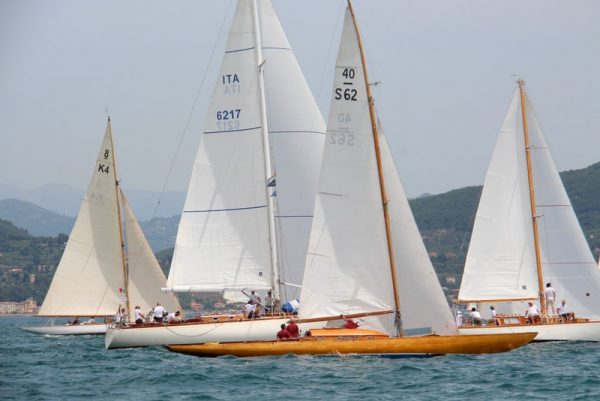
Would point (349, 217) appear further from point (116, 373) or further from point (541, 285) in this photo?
point (541, 285)

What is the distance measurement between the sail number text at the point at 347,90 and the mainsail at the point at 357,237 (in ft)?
0.10

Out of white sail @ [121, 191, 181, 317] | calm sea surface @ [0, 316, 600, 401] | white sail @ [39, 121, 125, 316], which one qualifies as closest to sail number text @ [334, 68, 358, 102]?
calm sea surface @ [0, 316, 600, 401]

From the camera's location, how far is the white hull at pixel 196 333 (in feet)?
136

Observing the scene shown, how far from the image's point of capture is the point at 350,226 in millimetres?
35188

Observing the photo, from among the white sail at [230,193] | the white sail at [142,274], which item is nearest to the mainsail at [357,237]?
the white sail at [230,193]

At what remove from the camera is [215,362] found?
35.1 m

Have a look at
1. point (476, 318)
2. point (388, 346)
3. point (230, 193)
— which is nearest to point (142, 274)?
point (230, 193)

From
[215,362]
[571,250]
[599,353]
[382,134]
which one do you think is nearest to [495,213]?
[571,250]

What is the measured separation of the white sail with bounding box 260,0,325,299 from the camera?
45.5 meters

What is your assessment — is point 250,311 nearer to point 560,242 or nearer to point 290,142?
point 290,142

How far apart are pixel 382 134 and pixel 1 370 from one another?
1401 centimetres

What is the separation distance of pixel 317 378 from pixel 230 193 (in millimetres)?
15392

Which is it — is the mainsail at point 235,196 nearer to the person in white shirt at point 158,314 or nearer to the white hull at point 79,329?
the person in white shirt at point 158,314

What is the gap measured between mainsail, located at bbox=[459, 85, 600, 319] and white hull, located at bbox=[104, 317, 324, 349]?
870 centimetres
